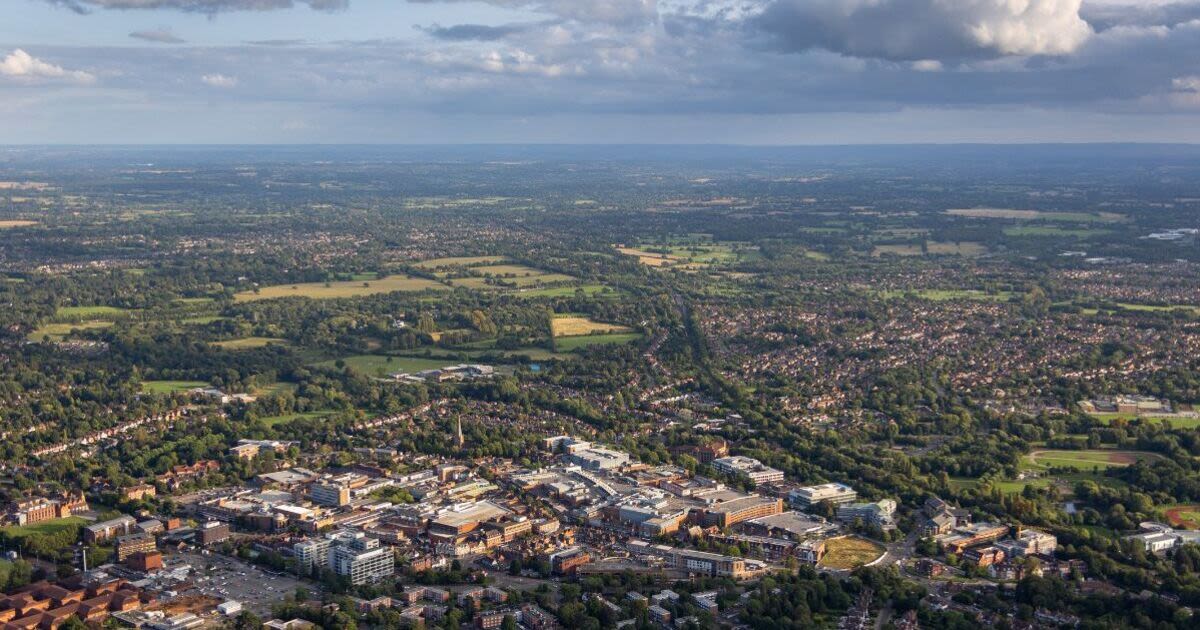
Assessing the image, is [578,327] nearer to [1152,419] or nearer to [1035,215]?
[1152,419]

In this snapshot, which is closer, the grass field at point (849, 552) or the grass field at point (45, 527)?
the grass field at point (849, 552)

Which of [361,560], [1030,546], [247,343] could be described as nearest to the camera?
[361,560]

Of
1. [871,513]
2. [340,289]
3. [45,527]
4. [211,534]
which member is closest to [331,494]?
[211,534]

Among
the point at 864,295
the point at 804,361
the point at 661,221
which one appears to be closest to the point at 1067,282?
the point at 864,295

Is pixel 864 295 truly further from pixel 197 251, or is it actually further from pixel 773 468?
pixel 197 251

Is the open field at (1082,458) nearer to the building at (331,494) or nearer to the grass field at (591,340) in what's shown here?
the building at (331,494)

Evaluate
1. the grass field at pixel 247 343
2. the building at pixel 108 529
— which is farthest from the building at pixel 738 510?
the grass field at pixel 247 343

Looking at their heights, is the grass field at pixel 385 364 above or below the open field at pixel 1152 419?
below

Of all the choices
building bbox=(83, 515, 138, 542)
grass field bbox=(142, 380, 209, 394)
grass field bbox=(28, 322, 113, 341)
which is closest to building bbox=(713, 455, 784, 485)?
building bbox=(83, 515, 138, 542)
